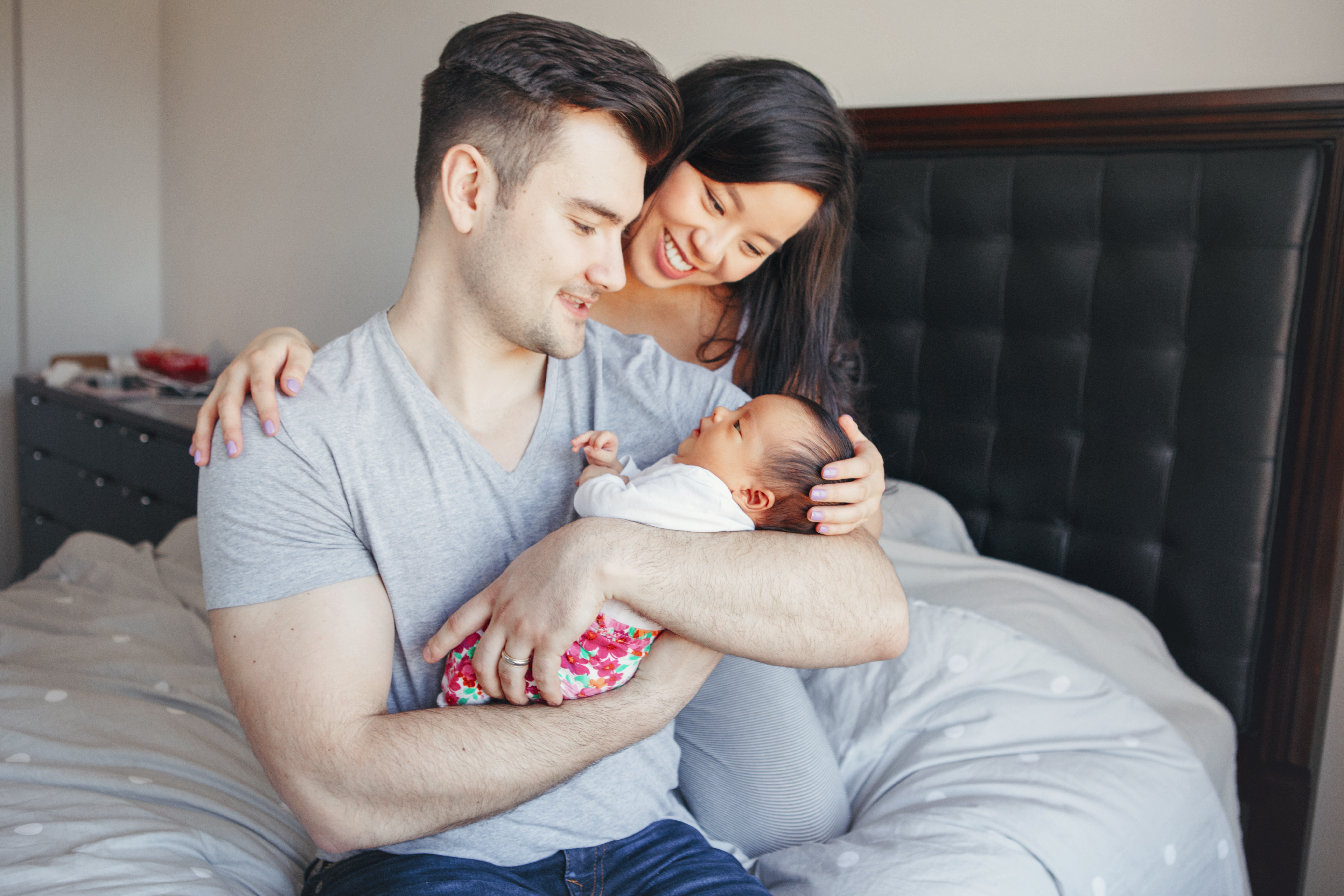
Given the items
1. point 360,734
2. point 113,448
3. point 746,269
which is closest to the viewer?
point 360,734

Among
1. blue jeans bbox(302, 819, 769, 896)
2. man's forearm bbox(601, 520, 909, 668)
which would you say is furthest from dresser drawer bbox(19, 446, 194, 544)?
man's forearm bbox(601, 520, 909, 668)

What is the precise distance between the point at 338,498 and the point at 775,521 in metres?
0.56

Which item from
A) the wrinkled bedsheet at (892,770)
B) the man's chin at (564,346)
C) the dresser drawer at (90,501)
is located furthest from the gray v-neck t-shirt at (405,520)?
the dresser drawer at (90,501)

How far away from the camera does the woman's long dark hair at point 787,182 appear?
157cm

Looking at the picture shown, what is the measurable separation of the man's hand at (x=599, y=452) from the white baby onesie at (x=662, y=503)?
30mm

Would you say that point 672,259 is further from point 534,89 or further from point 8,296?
point 8,296

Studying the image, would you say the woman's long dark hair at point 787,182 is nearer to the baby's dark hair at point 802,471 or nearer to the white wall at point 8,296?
the baby's dark hair at point 802,471

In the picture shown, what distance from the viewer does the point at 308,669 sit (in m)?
0.97

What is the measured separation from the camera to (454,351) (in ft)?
3.96

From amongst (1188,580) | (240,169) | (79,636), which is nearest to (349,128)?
(240,169)

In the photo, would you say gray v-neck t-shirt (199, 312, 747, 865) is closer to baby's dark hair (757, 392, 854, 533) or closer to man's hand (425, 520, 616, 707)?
man's hand (425, 520, 616, 707)

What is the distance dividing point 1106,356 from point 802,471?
106 centimetres

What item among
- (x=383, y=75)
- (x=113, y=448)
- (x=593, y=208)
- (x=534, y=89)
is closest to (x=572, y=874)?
(x=593, y=208)

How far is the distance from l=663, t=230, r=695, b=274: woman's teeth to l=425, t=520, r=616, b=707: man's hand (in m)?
0.74
